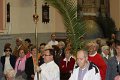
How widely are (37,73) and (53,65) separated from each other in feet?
1.34

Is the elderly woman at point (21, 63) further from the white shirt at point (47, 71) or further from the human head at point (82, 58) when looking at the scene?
the human head at point (82, 58)

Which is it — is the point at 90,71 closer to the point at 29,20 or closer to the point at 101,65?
the point at 101,65

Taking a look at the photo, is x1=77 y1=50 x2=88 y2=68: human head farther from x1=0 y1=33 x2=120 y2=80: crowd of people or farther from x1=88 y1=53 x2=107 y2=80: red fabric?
x1=88 y1=53 x2=107 y2=80: red fabric

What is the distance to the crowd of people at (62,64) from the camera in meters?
6.13

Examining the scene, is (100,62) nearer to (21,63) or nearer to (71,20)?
(71,20)

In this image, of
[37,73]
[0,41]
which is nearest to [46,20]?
[0,41]

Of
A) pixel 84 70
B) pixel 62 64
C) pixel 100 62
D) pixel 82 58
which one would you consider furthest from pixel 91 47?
pixel 82 58

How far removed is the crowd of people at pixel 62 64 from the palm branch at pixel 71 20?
0.26 metres

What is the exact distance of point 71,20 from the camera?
790 centimetres

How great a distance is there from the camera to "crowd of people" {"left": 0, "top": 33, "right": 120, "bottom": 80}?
241 inches

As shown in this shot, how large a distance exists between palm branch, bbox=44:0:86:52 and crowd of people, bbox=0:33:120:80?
0.26 meters

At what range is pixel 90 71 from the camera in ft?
20.1

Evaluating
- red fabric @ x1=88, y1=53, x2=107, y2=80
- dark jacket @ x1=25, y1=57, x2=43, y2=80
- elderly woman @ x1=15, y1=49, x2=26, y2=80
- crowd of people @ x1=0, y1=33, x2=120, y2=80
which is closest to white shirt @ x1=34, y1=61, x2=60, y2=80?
crowd of people @ x1=0, y1=33, x2=120, y2=80

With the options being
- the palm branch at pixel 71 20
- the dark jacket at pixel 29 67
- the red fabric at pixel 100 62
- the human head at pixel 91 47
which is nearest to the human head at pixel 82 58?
the palm branch at pixel 71 20
